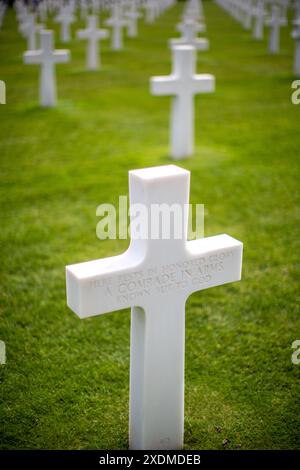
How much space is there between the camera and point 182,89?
7.16 meters

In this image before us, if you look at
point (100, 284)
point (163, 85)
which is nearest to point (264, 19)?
Answer: point (163, 85)

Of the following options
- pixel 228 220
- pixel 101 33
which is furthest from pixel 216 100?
pixel 228 220

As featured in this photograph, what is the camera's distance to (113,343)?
145 inches

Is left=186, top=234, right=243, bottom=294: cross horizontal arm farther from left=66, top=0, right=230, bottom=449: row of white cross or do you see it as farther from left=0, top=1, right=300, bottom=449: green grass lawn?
left=0, top=1, right=300, bottom=449: green grass lawn

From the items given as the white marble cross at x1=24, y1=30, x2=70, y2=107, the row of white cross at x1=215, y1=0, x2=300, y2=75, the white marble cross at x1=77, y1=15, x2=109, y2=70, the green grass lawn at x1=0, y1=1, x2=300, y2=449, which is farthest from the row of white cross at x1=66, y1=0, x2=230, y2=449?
the white marble cross at x1=77, y1=15, x2=109, y2=70

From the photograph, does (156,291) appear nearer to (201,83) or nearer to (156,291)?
(156,291)

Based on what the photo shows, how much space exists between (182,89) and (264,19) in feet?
52.5

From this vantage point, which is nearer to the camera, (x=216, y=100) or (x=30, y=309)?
(x=30, y=309)

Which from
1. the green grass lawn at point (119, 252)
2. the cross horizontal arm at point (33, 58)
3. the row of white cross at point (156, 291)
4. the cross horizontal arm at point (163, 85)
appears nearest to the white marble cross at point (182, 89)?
the cross horizontal arm at point (163, 85)

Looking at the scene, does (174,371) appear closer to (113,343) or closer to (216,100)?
(113,343)

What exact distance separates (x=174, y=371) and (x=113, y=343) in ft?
3.69

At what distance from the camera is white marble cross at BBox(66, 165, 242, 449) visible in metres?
2.29

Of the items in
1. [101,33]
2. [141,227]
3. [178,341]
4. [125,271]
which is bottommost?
[178,341]

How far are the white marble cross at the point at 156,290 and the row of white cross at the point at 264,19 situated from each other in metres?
10.9
